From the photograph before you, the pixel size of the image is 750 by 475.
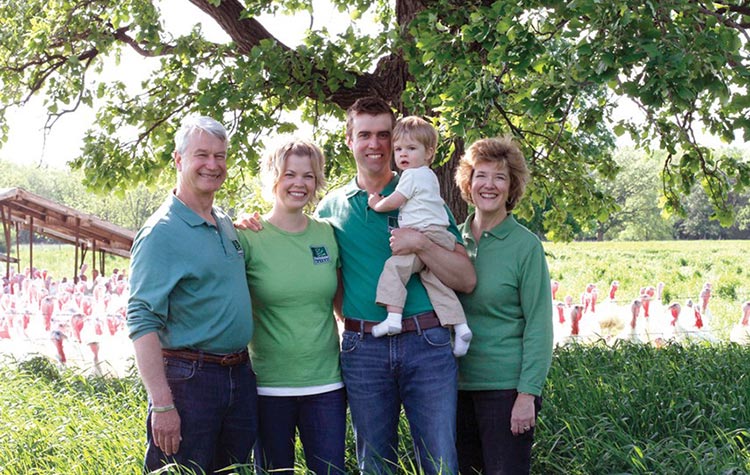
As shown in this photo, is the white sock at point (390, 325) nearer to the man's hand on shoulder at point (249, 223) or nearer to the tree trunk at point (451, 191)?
the man's hand on shoulder at point (249, 223)

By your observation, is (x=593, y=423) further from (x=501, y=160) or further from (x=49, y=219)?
(x=49, y=219)

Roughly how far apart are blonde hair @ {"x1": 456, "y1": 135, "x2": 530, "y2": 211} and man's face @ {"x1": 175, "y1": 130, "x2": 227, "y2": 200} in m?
1.11

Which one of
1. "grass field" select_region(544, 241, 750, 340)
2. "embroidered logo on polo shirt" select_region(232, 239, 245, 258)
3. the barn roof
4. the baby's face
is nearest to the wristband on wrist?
"embroidered logo on polo shirt" select_region(232, 239, 245, 258)

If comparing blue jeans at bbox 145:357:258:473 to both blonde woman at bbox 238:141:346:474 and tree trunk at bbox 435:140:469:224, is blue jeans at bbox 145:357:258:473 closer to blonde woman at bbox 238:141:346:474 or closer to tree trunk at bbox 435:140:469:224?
blonde woman at bbox 238:141:346:474

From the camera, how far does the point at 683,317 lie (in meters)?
8.61

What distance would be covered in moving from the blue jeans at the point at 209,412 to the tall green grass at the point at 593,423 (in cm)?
44

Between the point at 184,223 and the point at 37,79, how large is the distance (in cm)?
695

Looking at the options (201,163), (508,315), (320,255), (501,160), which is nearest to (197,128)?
(201,163)

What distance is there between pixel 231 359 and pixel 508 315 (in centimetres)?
121

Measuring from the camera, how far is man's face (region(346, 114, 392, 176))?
11.5 ft

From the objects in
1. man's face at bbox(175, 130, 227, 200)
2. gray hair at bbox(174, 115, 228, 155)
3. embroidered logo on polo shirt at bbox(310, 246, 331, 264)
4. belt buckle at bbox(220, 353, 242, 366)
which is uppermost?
gray hair at bbox(174, 115, 228, 155)

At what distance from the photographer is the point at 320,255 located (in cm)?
334

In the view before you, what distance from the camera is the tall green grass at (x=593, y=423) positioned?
430 centimetres

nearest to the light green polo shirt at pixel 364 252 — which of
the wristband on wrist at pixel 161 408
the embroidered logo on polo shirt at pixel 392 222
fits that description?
the embroidered logo on polo shirt at pixel 392 222
